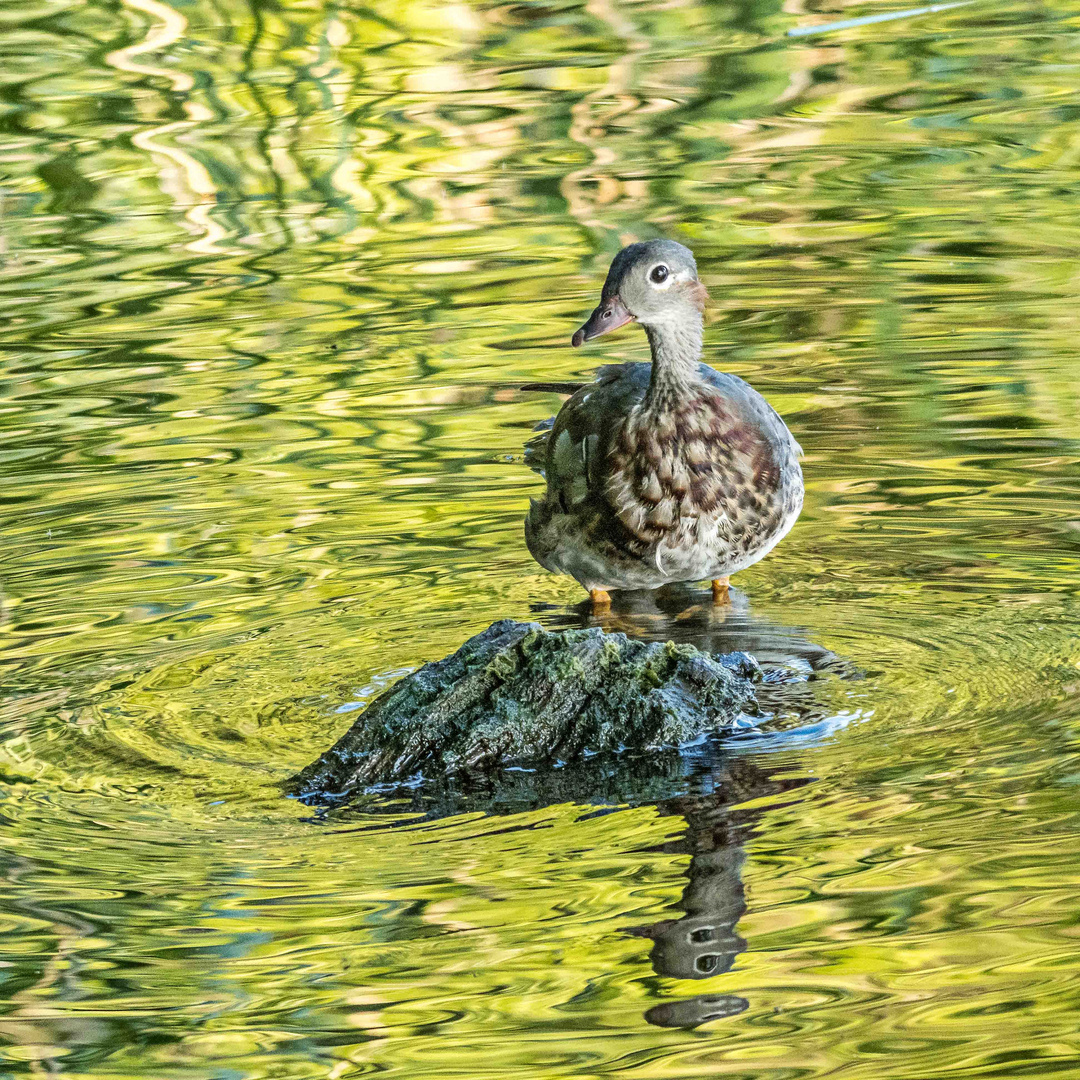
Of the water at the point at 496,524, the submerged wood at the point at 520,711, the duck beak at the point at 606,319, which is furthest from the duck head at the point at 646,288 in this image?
the submerged wood at the point at 520,711

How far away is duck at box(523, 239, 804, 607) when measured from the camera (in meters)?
7.12

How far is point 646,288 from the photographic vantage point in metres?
7.09

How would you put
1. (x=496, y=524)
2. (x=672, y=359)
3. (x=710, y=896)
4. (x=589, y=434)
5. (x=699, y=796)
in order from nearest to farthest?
(x=710, y=896) < (x=699, y=796) < (x=672, y=359) < (x=589, y=434) < (x=496, y=524)

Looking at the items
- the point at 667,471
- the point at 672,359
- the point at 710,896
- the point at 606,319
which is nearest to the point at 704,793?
the point at 710,896

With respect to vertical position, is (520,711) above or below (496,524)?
above

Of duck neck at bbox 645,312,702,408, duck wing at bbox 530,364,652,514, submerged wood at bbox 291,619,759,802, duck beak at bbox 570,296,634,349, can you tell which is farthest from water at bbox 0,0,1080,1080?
duck beak at bbox 570,296,634,349

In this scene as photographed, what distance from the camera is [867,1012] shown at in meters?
4.35

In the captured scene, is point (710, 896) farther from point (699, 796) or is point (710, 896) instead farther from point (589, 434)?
point (589, 434)

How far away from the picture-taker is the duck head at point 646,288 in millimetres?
7012

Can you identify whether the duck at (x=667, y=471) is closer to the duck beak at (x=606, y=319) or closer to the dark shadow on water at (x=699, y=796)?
the duck beak at (x=606, y=319)

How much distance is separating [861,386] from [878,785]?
422 cm

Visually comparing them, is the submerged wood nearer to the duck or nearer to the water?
the water

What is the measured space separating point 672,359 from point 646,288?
312 millimetres

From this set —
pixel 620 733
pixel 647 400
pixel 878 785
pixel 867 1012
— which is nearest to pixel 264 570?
pixel 647 400
